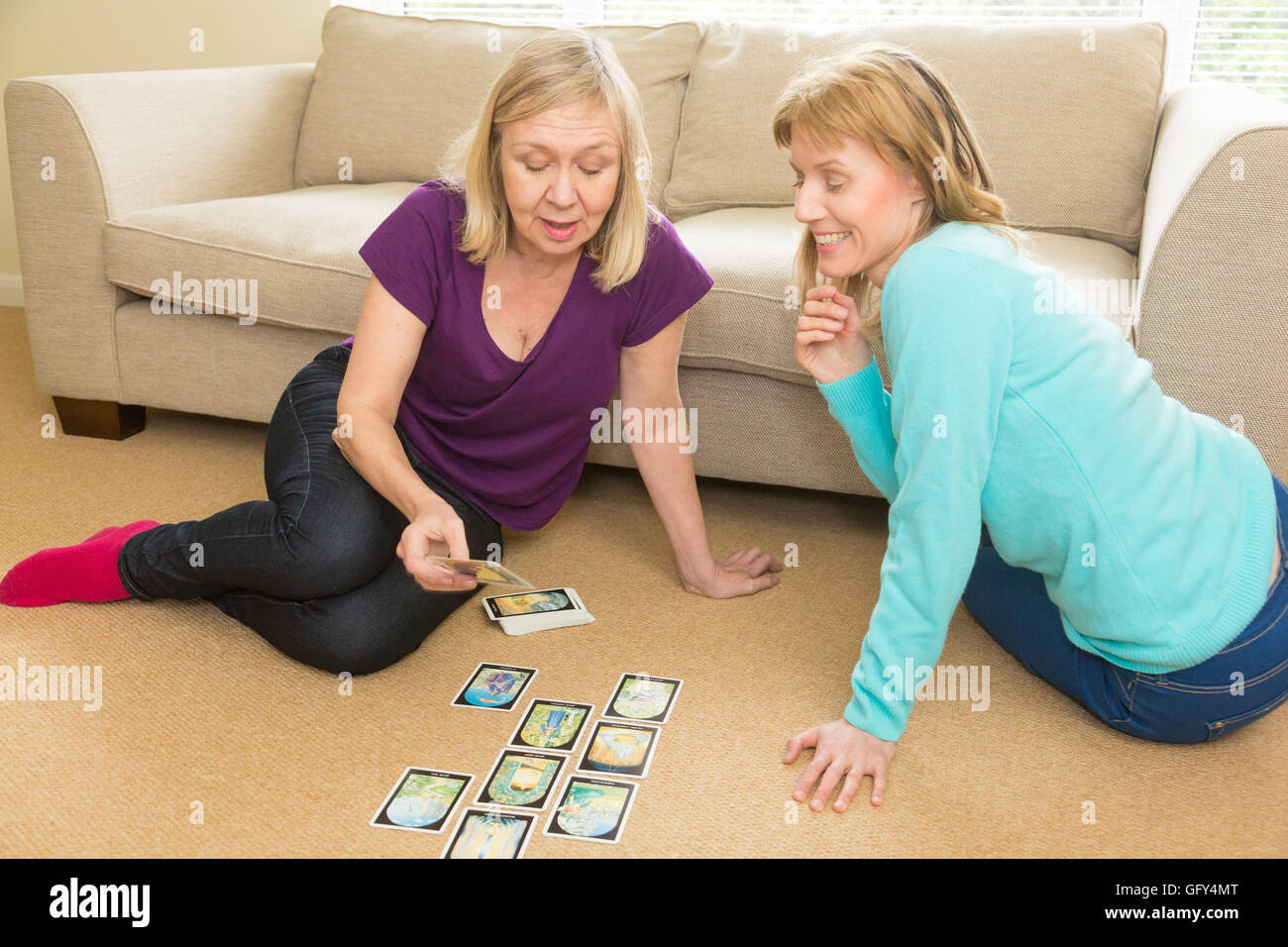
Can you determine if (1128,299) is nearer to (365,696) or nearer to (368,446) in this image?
(368,446)

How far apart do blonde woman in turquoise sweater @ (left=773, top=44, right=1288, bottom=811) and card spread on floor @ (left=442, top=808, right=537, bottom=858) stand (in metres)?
0.35

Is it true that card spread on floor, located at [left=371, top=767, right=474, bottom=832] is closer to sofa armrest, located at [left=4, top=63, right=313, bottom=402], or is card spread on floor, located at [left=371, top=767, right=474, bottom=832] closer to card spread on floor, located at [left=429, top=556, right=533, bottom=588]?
card spread on floor, located at [left=429, top=556, right=533, bottom=588]

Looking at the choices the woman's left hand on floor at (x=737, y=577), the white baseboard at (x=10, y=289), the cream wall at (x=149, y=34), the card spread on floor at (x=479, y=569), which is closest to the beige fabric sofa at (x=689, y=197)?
the woman's left hand on floor at (x=737, y=577)

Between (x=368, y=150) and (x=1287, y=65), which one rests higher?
(x=1287, y=65)

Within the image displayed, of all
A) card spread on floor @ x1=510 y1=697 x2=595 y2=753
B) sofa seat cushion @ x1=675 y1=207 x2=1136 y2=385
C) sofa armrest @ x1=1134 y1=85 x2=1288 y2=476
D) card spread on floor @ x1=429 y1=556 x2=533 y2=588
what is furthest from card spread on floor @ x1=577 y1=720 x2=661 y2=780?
sofa armrest @ x1=1134 y1=85 x2=1288 y2=476

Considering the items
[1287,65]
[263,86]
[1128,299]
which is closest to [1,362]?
[263,86]

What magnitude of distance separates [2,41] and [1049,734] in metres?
3.88

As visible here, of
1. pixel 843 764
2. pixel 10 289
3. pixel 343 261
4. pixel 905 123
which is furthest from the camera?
pixel 10 289

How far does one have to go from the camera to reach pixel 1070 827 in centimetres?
133

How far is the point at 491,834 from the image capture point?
128cm

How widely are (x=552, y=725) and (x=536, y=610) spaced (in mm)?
339

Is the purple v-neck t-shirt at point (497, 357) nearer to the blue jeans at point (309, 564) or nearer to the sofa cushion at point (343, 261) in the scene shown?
the blue jeans at point (309, 564)

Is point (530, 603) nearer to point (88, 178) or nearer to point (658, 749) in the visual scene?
point (658, 749)

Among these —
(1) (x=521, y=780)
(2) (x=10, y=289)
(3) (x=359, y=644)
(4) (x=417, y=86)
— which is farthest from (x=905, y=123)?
(2) (x=10, y=289)
